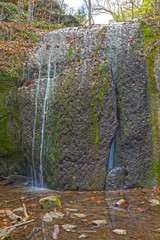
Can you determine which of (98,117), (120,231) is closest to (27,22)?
(98,117)

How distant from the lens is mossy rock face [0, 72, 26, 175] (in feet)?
22.0

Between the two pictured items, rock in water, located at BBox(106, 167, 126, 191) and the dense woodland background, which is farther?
the dense woodland background

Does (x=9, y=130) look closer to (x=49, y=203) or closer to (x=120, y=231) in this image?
(x=49, y=203)

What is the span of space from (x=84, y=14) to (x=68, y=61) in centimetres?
1161

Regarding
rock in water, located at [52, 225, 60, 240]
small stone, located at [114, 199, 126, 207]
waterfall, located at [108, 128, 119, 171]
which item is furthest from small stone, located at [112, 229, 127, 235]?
waterfall, located at [108, 128, 119, 171]

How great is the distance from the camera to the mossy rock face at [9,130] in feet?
22.0

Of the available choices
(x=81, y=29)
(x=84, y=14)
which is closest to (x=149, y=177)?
(x=81, y=29)

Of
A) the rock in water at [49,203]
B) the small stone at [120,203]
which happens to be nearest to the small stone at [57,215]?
the rock in water at [49,203]

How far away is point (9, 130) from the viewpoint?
6.75 meters

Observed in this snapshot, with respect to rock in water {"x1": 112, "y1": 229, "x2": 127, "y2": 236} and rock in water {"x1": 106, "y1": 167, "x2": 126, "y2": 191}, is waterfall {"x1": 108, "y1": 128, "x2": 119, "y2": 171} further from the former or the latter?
rock in water {"x1": 112, "y1": 229, "x2": 127, "y2": 236}

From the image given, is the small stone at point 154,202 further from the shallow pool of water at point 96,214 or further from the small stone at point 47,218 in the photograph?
the small stone at point 47,218

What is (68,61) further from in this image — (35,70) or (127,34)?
(127,34)

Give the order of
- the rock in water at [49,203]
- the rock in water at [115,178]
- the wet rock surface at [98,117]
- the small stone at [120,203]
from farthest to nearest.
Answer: the wet rock surface at [98,117] < the rock in water at [115,178] < the small stone at [120,203] < the rock in water at [49,203]

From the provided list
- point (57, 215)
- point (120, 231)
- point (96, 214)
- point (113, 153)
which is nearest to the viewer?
point (120, 231)
